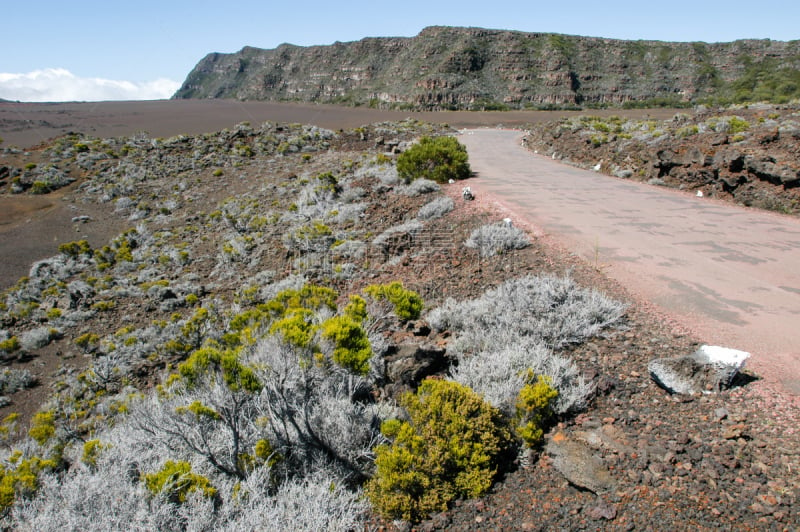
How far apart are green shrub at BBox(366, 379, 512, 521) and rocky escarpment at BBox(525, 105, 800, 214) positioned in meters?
8.91

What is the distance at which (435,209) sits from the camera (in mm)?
9805

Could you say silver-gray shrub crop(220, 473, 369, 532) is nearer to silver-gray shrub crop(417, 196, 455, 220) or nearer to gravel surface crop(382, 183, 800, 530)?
gravel surface crop(382, 183, 800, 530)

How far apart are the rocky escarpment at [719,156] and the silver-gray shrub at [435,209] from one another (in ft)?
19.2

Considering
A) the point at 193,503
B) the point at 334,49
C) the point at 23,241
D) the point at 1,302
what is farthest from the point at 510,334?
the point at 334,49

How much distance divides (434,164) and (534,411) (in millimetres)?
10088

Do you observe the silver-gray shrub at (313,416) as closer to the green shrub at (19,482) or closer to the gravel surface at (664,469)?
the gravel surface at (664,469)

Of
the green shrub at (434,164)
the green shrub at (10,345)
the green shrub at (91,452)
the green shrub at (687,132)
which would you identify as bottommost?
the green shrub at (10,345)

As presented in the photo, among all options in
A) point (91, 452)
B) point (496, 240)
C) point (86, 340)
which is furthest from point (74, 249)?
point (496, 240)

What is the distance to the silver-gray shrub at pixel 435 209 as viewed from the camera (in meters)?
9.70

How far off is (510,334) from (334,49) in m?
140

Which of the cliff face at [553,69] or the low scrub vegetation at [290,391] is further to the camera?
the cliff face at [553,69]

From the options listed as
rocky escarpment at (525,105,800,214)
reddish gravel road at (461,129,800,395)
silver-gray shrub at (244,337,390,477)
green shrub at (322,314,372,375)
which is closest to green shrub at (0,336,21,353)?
silver-gray shrub at (244,337,390,477)

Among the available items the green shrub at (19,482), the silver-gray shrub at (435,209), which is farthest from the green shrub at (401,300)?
the silver-gray shrub at (435,209)

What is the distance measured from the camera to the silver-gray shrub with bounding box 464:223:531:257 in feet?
23.9
